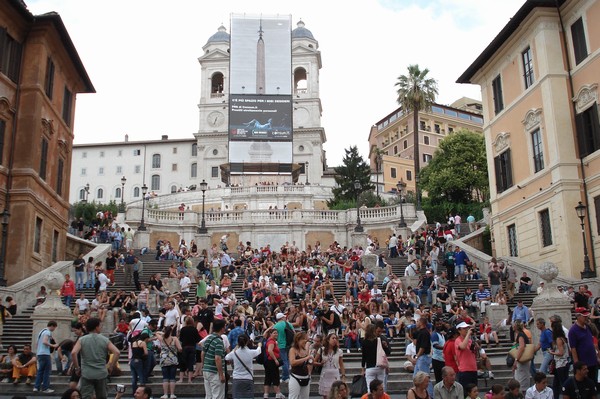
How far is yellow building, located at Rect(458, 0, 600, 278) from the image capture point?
25141mm

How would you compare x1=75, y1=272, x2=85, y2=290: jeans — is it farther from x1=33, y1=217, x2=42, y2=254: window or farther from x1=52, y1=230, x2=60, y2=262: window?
x1=52, y1=230, x2=60, y2=262: window

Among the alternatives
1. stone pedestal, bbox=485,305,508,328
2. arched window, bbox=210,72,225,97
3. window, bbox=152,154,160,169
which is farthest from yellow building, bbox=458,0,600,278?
window, bbox=152,154,160,169

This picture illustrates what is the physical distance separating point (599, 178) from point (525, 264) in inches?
188

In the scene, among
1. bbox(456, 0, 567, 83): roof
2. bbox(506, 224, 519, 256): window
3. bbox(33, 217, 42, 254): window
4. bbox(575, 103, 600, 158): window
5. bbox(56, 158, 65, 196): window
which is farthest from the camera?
bbox(56, 158, 65, 196): window

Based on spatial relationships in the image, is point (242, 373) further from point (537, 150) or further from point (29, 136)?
point (537, 150)

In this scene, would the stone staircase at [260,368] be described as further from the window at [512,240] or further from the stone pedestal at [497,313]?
the window at [512,240]

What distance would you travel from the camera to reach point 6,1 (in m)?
25.6

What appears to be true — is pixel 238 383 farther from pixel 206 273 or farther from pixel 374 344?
pixel 206 273

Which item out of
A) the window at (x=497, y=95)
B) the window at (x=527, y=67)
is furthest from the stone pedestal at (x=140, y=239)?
the window at (x=527, y=67)

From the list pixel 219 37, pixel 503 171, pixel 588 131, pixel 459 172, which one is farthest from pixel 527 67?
pixel 219 37

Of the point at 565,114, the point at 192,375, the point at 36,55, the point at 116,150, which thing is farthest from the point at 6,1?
the point at 116,150

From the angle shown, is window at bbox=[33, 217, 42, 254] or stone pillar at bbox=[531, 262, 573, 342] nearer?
stone pillar at bbox=[531, 262, 573, 342]

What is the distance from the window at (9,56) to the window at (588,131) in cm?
2295

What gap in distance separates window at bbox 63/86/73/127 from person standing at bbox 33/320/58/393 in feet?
65.7
